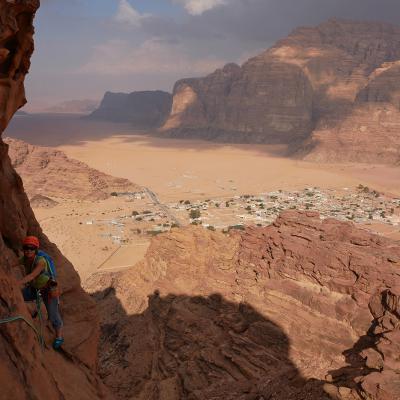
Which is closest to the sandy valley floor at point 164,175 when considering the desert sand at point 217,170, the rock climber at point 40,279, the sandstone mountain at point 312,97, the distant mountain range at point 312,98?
the desert sand at point 217,170

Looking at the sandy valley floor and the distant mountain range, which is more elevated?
the distant mountain range

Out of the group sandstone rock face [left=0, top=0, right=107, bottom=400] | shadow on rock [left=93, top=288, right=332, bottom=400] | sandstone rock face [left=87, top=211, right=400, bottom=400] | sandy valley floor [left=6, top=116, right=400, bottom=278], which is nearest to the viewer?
sandstone rock face [left=0, top=0, right=107, bottom=400]

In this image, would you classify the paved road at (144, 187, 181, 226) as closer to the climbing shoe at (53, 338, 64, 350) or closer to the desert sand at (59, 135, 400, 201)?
the desert sand at (59, 135, 400, 201)

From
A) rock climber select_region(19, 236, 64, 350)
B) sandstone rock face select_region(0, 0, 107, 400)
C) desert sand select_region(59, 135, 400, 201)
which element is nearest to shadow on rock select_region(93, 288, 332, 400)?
sandstone rock face select_region(0, 0, 107, 400)

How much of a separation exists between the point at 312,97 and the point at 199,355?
431 ft

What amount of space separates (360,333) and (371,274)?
2.32 m

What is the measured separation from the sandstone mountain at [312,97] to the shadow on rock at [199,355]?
90768 mm

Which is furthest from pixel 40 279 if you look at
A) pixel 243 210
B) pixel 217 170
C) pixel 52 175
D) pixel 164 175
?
pixel 217 170

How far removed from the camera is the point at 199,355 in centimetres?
1596

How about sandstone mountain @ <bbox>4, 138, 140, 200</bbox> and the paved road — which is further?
sandstone mountain @ <bbox>4, 138, 140, 200</bbox>

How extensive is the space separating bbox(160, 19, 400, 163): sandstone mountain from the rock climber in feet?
330

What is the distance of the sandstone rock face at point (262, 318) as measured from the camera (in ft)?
44.9

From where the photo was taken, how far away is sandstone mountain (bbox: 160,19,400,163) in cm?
10419

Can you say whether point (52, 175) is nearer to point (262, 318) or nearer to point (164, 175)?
point (164, 175)
